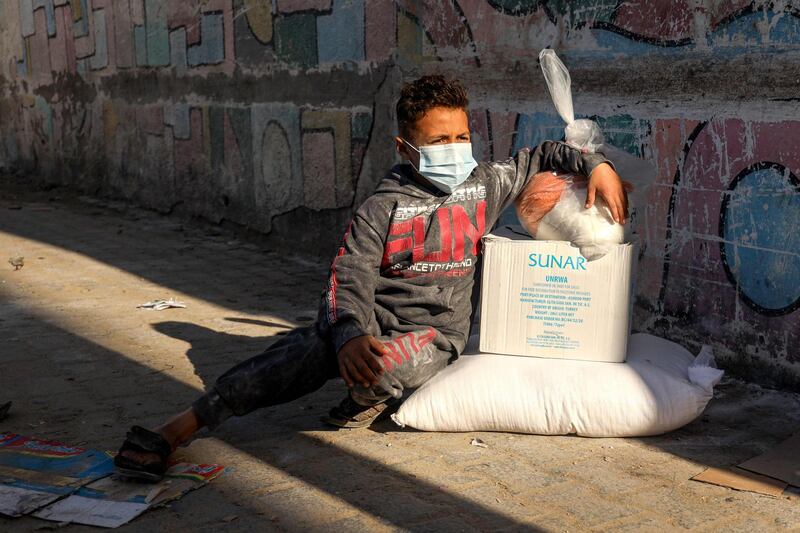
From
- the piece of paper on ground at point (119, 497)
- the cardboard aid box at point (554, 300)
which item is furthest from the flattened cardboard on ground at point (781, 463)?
the piece of paper on ground at point (119, 497)

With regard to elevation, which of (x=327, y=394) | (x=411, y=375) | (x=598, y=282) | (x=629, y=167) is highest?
(x=629, y=167)

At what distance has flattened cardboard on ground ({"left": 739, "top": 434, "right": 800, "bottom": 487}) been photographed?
277 cm

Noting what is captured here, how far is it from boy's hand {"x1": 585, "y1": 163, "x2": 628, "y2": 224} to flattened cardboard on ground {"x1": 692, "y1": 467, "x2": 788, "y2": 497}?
0.87 m

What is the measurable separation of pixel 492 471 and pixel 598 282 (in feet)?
2.56

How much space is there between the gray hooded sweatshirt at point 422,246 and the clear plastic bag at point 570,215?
0.06 meters

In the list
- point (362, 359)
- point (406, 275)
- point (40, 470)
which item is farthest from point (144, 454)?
point (406, 275)

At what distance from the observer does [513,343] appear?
3297mm

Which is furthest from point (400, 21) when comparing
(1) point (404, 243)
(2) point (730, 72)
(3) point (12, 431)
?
(3) point (12, 431)

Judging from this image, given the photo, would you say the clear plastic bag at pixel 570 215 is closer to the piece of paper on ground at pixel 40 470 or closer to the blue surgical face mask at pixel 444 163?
the blue surgical face mask at pixel 444 163

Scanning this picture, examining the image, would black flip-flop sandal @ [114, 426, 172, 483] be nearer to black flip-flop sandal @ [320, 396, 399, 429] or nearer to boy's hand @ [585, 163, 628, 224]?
black flip-flop sandal @ [320, 396, 399, 429]

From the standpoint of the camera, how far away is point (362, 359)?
2902 millimetres

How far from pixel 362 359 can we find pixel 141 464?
2.41 ft

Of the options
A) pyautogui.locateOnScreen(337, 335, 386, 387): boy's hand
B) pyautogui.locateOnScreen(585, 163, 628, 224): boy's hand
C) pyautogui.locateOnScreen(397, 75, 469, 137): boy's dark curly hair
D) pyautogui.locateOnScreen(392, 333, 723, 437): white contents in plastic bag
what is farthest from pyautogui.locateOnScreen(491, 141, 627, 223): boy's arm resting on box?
pyautogui.locateOnScreen(337, 335, 386, 387): boy's hand

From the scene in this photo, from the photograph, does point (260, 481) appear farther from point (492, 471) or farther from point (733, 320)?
point (733, 320)
